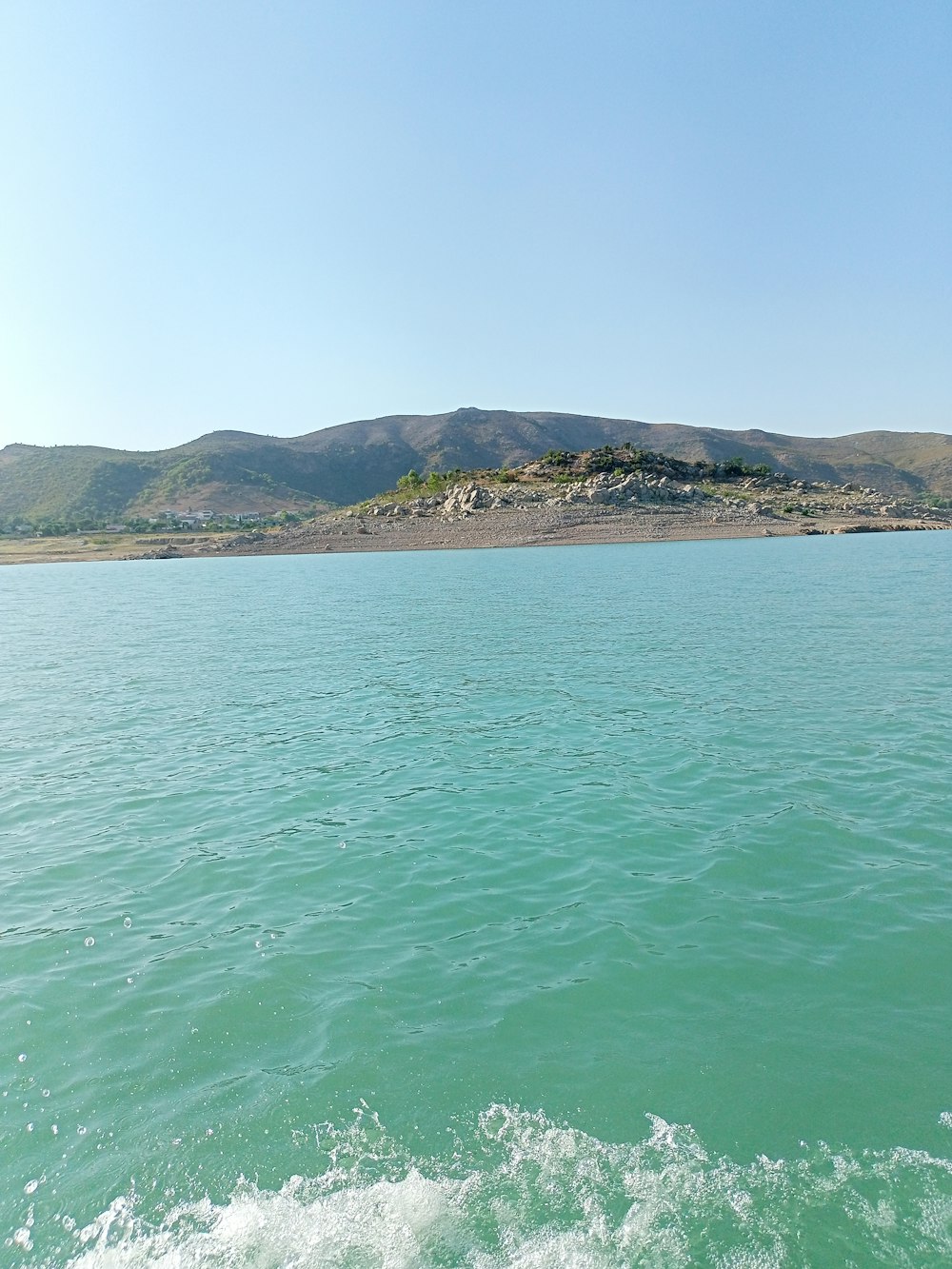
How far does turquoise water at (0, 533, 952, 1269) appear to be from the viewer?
5.73 meters

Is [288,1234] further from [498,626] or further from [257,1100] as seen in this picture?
[498,626]

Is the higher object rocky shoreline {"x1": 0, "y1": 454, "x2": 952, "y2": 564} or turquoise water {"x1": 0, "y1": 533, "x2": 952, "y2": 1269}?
rocky shoreline {"x1": 0, "y1": 454, "x2": 952, "y2": 564}

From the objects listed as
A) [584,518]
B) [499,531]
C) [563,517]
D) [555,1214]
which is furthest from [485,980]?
[563,517]

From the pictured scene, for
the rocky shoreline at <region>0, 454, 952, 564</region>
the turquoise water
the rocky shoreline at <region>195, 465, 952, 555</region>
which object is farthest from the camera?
the rocky shoreline at <region>0, 454, 952, 564</region>

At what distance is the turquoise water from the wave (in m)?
0.02

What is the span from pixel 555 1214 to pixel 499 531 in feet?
280

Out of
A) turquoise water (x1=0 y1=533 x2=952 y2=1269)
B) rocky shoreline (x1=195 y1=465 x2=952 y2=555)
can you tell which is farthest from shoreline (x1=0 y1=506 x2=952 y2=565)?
turquoise water (x1=0 y1=533 x2=952 y2=1269)

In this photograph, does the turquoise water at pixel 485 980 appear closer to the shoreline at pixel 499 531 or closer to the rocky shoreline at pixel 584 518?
the shoreline at pixel 499 531

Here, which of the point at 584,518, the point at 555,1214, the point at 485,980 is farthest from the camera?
the point at 584,518

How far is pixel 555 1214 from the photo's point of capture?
18.4 feet

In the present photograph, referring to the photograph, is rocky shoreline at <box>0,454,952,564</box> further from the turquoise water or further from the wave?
the wave

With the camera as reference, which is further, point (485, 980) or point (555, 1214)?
point (485, 980)

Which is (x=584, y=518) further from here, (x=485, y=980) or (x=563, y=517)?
(x=485, y=980)

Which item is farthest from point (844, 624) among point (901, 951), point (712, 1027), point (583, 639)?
point (712, 1027)
